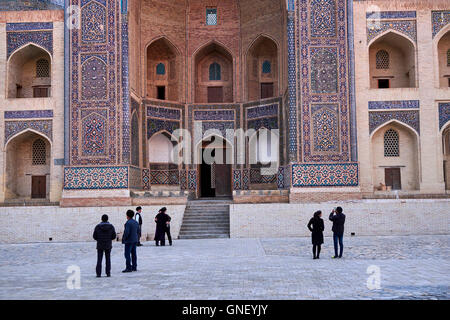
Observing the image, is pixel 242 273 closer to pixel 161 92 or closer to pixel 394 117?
pixel 394 117

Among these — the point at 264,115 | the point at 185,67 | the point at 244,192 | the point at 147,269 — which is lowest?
the point at 147,269

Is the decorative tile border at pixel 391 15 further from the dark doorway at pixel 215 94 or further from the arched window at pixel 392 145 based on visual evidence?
the dark doorway at pixel 215 94

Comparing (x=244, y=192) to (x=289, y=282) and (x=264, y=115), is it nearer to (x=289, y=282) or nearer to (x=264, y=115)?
(x=264, y=115)

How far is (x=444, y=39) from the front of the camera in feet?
55.7

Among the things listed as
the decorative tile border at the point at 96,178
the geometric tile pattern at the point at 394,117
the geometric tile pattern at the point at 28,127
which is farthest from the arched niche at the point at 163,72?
the geometric tile pattern at the point at 394,117

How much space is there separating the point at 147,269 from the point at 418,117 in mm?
11417

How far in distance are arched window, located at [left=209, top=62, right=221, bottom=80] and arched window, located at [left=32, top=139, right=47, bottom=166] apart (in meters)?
6.72

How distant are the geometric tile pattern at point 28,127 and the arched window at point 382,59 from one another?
10.9 meters

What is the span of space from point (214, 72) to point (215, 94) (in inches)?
34.8

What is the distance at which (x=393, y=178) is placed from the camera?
1666 centimetres

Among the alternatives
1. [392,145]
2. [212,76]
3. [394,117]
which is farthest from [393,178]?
[212,76]

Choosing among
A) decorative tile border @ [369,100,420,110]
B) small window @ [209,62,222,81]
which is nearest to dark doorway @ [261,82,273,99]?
small window @ [209,62,222,81]

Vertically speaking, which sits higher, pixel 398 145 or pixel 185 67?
pixel 185 67
